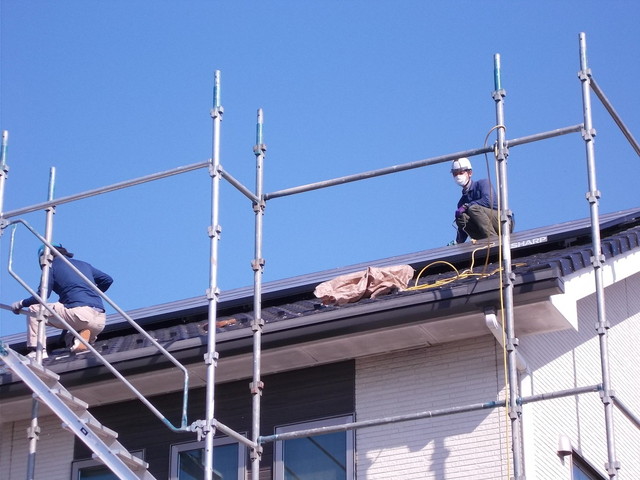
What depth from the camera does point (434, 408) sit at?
12.5 metres

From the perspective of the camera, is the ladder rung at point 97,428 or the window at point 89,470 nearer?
the ladder rung at point 97,428

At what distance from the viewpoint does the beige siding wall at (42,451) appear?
1406 cm

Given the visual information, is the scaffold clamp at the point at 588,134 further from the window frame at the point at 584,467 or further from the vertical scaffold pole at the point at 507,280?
the window frame at the point at 584,467

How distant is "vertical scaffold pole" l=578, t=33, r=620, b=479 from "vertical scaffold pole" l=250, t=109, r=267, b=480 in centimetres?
306

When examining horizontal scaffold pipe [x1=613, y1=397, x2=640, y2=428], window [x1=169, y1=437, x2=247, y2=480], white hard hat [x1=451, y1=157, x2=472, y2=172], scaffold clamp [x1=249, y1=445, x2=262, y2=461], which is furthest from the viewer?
white hard hat [x1=451, y1=157, x2=472, y2=172]

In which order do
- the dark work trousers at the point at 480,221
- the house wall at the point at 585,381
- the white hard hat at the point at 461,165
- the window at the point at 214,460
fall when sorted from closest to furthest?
the house wall at the point at 585,381, the window at the point at 214,460, the dark work trousers at the point at 480,221, the white hard hat at the point at 461,165

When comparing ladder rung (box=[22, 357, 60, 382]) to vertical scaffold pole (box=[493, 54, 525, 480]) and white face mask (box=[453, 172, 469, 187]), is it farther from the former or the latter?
white face mask (box=[453, 172, 469, 187])

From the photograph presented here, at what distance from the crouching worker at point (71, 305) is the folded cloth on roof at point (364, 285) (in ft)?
8.91

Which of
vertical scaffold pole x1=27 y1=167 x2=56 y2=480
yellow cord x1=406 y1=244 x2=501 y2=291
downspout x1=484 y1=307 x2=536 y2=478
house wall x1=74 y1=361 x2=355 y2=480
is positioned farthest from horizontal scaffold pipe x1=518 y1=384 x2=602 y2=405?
vertical scaffold pole x1=27 y1=167 x2=56 y2=480

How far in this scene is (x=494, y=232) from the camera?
14320 mm

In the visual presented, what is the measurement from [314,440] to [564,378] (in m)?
2.53

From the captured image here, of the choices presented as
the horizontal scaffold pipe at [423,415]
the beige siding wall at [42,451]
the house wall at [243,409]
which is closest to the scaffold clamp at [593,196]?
the horizontal scaffold pipe at [423,415]

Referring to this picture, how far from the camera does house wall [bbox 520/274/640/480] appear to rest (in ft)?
40.7

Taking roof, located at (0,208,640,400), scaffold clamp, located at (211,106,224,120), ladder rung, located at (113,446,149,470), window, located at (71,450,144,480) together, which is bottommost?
ladder rung, located at (113,446,149,470)
